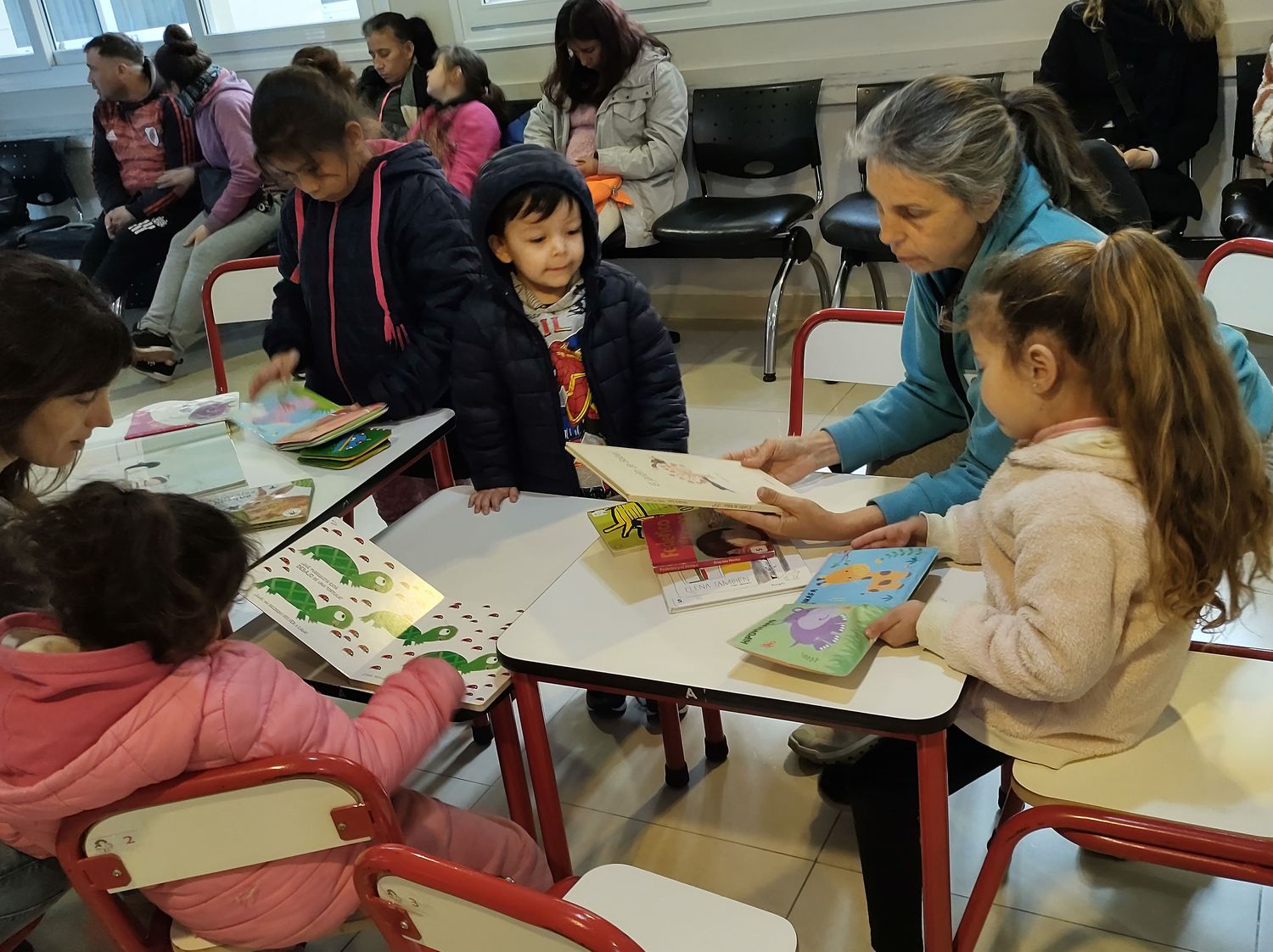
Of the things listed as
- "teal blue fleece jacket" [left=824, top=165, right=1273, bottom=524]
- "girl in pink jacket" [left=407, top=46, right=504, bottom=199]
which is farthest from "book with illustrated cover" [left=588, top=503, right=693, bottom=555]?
"girl in pink jacket" [left=407, top=46, right=504, bottom=199]

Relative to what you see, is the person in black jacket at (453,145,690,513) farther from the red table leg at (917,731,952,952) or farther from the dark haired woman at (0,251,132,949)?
the red table leg at (917,731,952,952)

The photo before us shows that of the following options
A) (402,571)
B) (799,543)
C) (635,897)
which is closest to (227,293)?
(402,571)

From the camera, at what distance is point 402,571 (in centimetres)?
165

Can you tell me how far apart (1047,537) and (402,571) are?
972 mm

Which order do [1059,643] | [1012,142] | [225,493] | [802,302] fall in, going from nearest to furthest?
[1059,643], [1012,142], [225,493], [802,302]

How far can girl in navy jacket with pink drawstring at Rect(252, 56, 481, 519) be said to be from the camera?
2.04 meters

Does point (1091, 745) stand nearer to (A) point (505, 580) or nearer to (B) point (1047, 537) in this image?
(B) point (1047, 537)

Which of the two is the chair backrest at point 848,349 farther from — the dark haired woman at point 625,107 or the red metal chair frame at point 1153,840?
the dark haired woman at point 625,107

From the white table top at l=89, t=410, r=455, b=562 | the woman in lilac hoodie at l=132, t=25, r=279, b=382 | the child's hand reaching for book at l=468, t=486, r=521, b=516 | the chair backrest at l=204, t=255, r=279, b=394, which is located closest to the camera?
the white table top at l=89, t=410, r=455, b=562

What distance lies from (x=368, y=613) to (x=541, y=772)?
0.36 m

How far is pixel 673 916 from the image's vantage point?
3.89 ft

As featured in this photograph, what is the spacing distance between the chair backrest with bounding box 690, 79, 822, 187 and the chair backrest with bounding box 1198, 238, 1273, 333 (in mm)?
2243

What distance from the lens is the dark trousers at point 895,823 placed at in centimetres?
141

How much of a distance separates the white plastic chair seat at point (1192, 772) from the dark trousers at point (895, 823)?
204 mm
